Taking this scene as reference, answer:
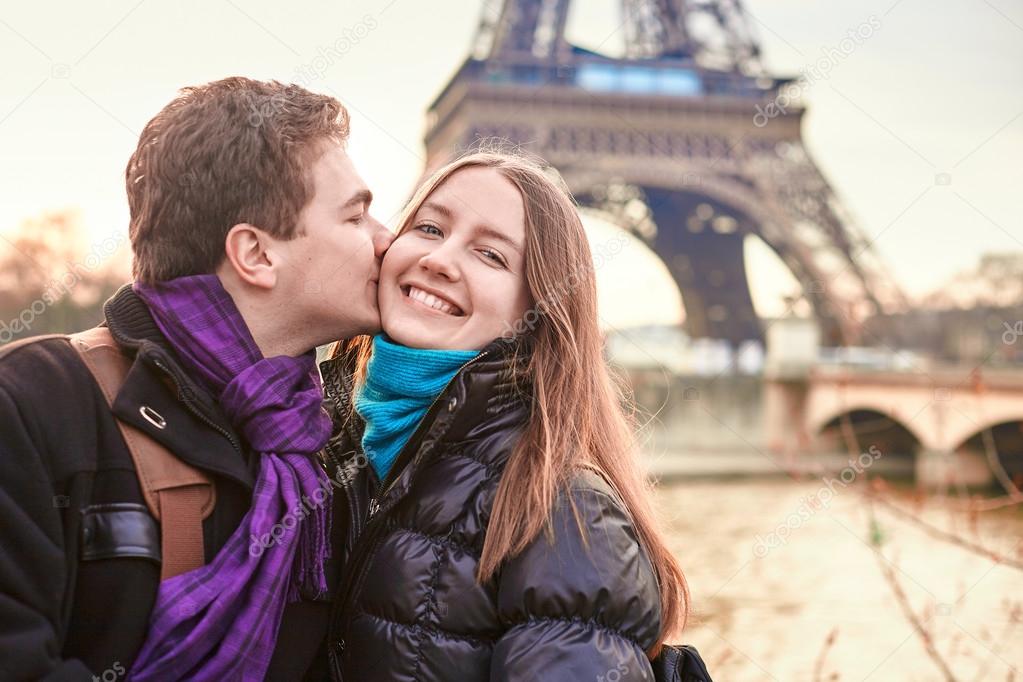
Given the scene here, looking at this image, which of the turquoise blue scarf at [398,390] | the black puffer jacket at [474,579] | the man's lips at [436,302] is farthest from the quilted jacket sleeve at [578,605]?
the man's lips at [436,302]

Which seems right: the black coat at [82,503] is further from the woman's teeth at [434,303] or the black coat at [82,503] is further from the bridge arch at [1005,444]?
the bridge arch at [1005,444]

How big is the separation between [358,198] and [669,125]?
62.0 feet

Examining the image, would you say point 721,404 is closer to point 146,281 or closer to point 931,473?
point 931,473

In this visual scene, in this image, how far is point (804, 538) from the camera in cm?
1270

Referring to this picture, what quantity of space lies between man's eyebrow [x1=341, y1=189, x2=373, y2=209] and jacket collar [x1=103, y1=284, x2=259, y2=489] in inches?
15.4

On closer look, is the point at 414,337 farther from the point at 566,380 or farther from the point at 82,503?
the point at 82,503

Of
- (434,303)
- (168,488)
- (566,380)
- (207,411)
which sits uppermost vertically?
(434,303)

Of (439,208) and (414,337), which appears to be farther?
(439,208)

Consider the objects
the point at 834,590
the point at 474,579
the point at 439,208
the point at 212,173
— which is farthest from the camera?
the point at 834,590

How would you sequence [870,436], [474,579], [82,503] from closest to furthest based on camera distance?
[82,503] → [474,579] → [870,436]

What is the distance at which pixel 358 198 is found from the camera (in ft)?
6.55

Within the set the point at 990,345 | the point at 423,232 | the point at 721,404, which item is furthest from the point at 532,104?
the point at 423,232

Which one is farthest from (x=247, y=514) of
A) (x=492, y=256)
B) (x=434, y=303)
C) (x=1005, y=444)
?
(x=1005, y=444)

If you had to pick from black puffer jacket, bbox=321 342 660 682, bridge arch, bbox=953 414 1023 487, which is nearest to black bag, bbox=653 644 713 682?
black puffer jacket, bbox=321 342 660 682
